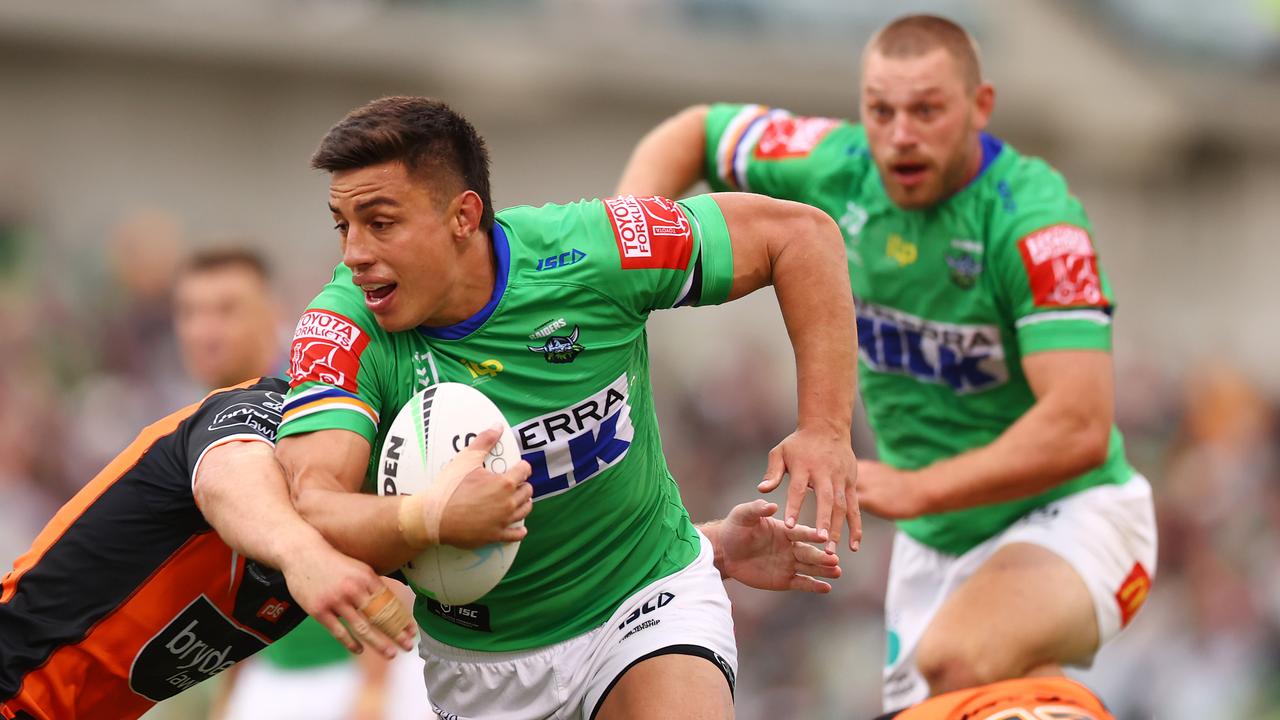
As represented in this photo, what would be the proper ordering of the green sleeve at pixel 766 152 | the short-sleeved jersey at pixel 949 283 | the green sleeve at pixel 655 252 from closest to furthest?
1. the green sleeve at pixel 655 252
2. the short-sleeved jersey at pixel 949 283
3. the green sleeve at pixel 766 152

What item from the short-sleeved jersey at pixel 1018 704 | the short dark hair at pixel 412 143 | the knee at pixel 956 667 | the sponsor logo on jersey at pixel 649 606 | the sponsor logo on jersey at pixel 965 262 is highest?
the short dark hair at pixel 412 143

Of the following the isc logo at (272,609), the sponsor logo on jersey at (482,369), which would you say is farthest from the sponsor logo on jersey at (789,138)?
the isc logo at (272,609)

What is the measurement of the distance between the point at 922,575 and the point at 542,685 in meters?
2.40

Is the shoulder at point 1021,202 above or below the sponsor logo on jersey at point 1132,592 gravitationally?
above

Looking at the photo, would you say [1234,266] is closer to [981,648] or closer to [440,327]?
[981,648]

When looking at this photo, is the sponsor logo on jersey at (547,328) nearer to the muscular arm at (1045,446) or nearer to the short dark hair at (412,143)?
the short dark hair at (412,143)

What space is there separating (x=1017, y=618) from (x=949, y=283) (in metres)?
1.33

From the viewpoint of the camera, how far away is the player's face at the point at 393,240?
4199 mm

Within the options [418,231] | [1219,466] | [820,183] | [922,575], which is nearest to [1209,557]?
[1219,466]

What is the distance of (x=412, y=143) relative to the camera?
4.27 meters

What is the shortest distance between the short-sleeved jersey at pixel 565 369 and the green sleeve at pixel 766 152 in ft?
5.61

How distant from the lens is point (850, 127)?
6480mm

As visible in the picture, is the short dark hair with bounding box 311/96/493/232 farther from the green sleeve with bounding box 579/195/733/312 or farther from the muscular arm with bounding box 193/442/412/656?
the muscular arm with bounding box 193/442/412/656

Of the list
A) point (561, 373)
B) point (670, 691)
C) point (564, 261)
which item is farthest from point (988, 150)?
point (670, 691)
